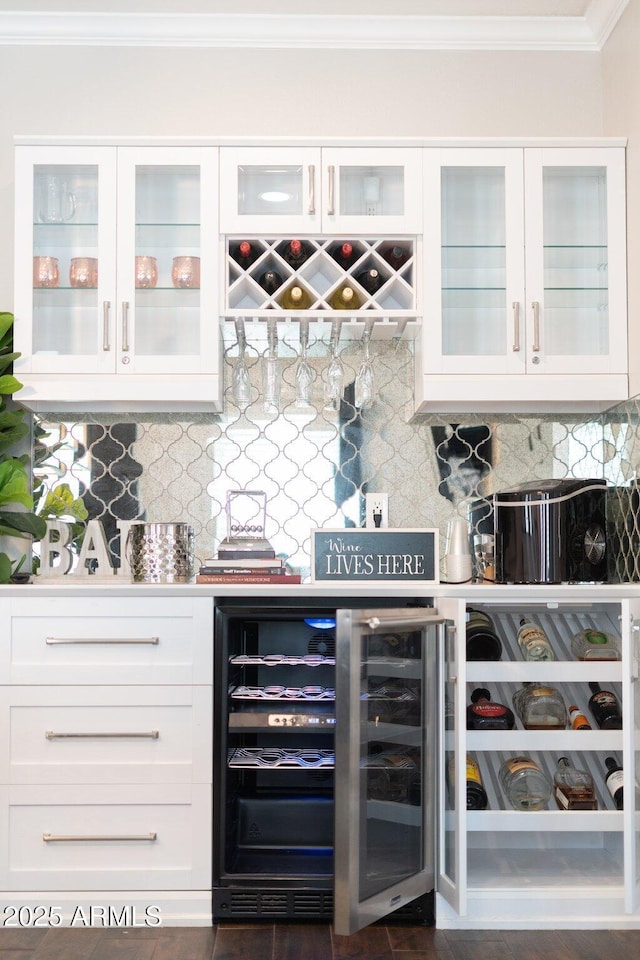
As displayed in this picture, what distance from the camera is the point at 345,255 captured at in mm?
2996

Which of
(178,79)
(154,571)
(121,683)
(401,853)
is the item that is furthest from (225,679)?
(178,79)

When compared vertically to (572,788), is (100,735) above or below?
above

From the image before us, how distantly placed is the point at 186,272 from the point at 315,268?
42 centimetres

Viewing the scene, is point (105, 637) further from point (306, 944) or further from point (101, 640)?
point (306, 944)

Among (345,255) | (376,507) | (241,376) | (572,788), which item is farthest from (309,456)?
(572,788)

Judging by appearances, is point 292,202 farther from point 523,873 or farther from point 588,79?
point 523,873

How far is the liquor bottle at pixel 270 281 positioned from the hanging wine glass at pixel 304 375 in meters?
0.14

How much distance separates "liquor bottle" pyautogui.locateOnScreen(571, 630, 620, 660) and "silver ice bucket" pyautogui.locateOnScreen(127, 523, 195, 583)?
47.6 inches

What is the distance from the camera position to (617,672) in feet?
8.60

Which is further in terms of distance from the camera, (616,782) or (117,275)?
(117,275)

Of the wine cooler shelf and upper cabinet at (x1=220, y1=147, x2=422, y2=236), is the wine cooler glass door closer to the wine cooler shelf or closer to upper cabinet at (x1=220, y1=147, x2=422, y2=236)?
Result: the wine cooler shelf

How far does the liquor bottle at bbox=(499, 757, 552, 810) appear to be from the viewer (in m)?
2.75

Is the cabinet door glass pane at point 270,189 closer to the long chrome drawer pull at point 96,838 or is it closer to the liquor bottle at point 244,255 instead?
the liquor bottle at point 244,255

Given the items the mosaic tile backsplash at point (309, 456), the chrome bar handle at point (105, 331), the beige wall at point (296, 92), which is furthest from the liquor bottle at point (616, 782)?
the beige wall at point (296, 92)
